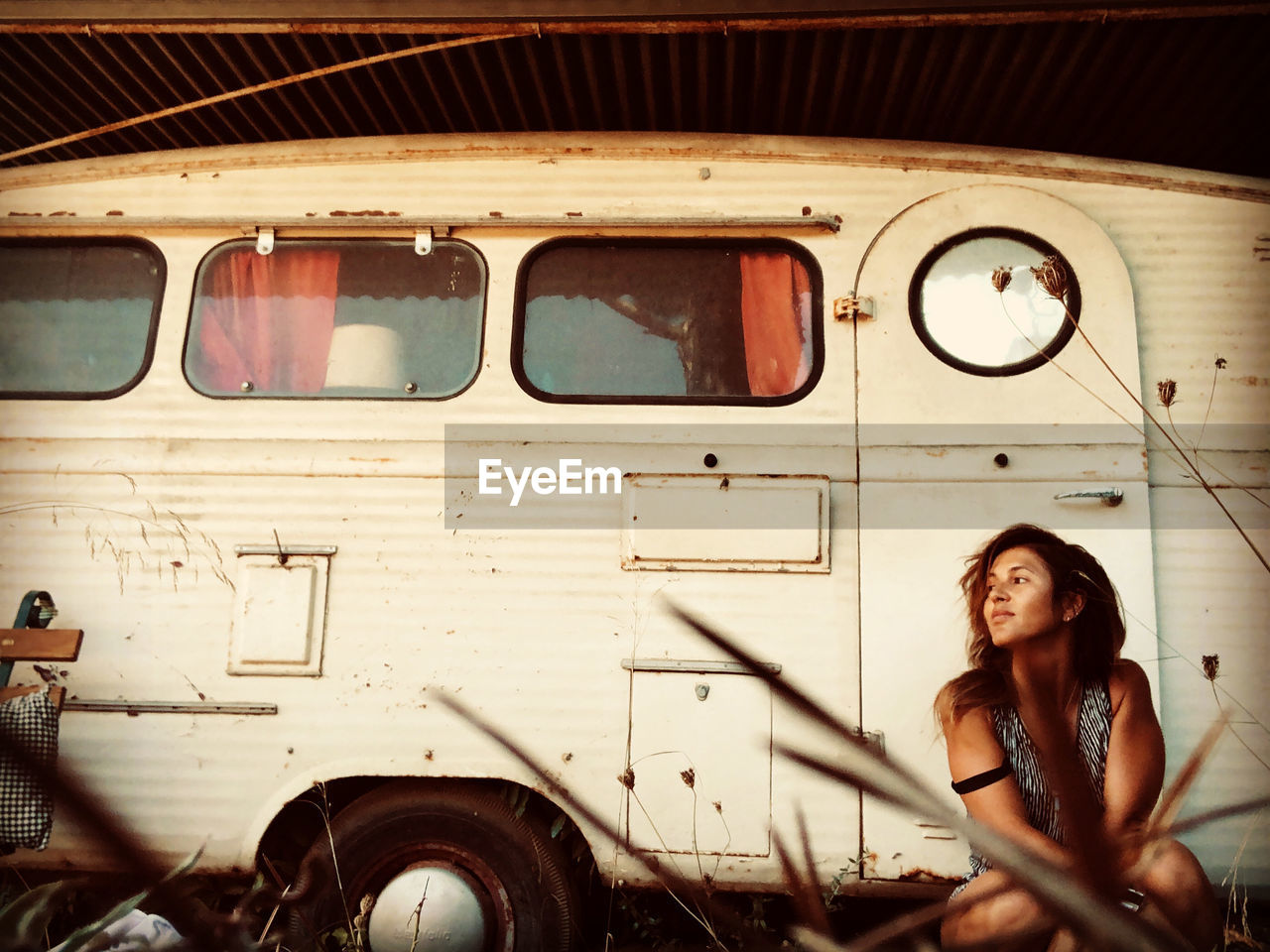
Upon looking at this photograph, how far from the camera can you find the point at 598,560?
284 centimetres

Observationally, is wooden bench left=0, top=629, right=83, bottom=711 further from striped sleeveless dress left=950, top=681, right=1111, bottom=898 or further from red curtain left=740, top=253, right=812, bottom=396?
striped sleeveless dress left=950, top=681, right=1111, bottom=898

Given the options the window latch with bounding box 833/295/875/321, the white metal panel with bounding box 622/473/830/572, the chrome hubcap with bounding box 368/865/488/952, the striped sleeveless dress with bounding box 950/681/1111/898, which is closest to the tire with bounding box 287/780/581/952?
the chrome hubcap with bounding box 368/865/488/952

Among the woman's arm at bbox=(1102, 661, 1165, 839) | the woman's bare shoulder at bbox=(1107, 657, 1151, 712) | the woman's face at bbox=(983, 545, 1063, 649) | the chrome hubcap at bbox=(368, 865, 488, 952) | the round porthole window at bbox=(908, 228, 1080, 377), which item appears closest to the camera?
the woman's arm at bbox=(1102, 661, 1165, 839)

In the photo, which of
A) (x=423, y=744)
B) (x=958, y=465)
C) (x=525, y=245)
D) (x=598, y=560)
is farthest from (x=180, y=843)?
(x=958, y=465)

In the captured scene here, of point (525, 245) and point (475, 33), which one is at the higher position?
point (475, 33)

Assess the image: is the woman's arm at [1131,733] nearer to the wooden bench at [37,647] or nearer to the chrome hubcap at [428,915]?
the chrome hubcap at [428,915]

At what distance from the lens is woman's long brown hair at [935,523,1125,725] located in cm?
236

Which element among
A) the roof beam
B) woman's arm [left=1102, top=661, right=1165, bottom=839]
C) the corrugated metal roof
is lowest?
woman's arm [left=1102, top=661, right=1165, bottom=839]

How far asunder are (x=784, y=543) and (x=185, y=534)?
1.98 meters

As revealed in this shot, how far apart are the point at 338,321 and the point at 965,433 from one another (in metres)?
2.16

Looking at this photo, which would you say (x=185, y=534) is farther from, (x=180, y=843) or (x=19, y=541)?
(x=180, y=843)

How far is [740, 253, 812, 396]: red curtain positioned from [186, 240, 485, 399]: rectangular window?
924 millimetres

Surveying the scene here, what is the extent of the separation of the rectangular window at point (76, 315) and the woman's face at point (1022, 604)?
2.90 m

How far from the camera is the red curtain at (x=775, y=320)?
294 cm
